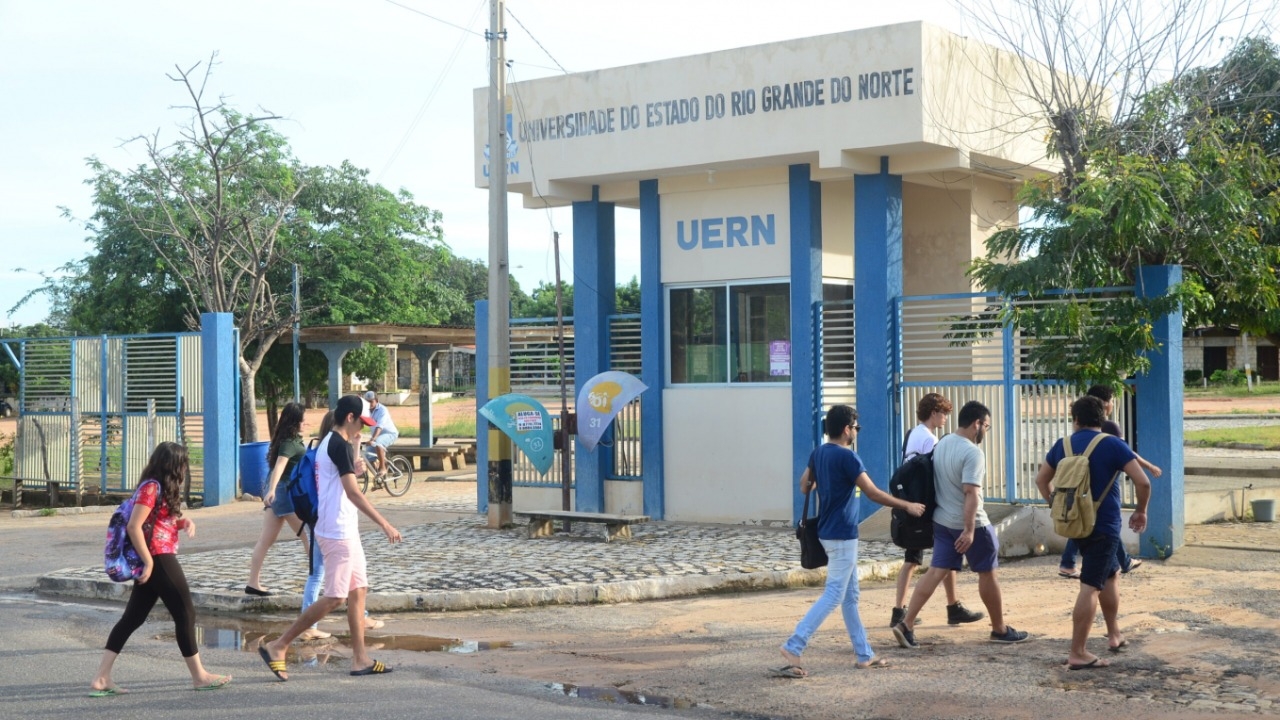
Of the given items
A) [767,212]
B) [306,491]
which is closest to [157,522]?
[306,491]

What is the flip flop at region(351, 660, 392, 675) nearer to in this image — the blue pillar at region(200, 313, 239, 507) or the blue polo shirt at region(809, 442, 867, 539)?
the blue polo shirt at region(809, 442, 867, 539)

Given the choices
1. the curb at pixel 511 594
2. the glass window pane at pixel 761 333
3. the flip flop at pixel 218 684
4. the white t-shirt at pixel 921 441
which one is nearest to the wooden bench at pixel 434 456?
the glass window pane at pixel 761 333

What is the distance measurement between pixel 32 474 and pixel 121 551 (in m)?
17.0

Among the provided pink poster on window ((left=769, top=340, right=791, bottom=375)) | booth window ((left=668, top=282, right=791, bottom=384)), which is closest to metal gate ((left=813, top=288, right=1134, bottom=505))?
pink poster on window ((left=769, top=340, right=791, bottom=375))

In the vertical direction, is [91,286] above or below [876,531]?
above

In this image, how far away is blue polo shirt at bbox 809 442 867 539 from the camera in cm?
791

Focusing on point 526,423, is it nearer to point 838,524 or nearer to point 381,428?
point 381,428

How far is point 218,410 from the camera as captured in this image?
2047 cm

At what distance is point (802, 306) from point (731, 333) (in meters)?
1.12

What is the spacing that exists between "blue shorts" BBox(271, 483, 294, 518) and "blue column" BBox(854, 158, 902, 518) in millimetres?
6557

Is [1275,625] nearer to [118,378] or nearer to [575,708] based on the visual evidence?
[575,708]

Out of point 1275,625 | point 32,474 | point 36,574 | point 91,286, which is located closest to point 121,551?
point 36,574

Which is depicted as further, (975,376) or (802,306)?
(975,376)

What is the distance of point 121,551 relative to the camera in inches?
300
